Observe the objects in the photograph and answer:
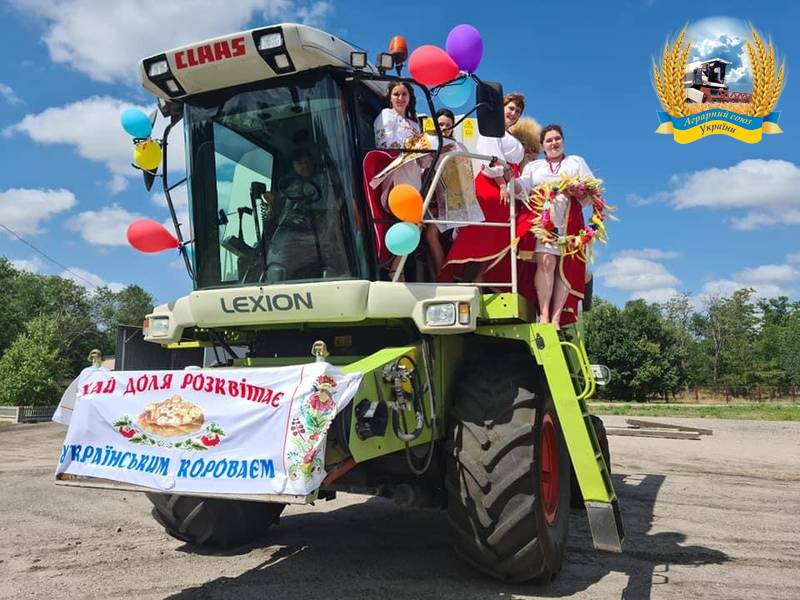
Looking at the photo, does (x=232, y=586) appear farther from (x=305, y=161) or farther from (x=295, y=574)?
(x=305, y=161)

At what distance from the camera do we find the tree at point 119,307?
91938 mm

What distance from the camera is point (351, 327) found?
511 cm

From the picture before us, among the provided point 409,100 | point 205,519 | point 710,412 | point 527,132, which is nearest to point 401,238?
point 409,100

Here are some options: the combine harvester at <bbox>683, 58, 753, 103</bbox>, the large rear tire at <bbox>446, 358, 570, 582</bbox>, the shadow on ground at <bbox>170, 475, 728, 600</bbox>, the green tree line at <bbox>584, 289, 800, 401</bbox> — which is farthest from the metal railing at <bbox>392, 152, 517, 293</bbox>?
the green tree line at <bbox>584, 289, 800, 401</bbox>

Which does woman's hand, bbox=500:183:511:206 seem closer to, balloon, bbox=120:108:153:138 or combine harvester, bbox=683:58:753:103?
balloon, bbox=120:108:153:138

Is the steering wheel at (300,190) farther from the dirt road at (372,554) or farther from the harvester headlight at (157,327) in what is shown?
the dirt road at (372,554)

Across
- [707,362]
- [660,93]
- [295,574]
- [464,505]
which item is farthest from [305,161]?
[707,362]

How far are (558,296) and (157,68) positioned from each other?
344 centimetres

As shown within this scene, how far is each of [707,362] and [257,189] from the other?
74.8m

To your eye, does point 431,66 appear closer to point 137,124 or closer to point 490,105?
point 490,105

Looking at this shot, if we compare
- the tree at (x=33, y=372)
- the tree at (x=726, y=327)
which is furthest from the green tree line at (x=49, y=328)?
the tree at (x=726, y=327)

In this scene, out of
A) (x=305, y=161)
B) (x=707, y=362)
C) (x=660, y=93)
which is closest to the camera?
(x=305, y=161)

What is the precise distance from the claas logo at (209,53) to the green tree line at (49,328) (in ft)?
95.5

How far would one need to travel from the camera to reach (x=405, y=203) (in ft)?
14.6
